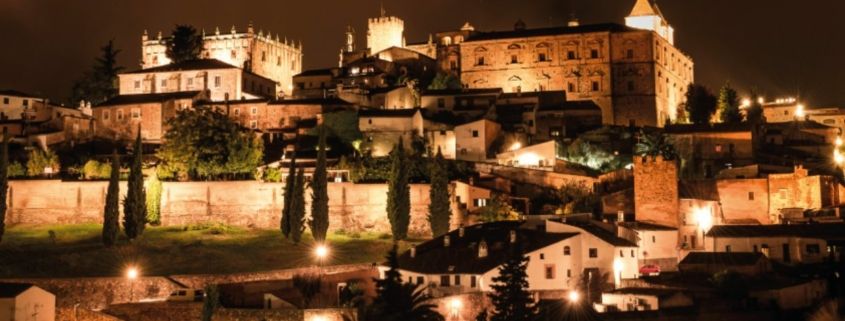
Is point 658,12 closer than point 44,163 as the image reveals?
No

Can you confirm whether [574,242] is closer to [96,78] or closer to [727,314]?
[727,314]

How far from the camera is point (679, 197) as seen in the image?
52.2 m

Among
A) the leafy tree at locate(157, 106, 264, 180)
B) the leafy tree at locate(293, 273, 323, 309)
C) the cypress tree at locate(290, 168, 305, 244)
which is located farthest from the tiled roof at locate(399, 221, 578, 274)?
the leafy tree at locate(157, 106, 264, 180)

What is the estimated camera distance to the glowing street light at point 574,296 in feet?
139

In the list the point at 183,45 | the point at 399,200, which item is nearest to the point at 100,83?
the point at 183,45

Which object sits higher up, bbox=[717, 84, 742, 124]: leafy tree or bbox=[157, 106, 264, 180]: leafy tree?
bbox=[717, 84, 742, 124]: leafy tree

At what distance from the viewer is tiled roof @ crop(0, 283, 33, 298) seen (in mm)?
40500

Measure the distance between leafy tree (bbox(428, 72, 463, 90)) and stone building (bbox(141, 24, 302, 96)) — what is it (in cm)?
1882

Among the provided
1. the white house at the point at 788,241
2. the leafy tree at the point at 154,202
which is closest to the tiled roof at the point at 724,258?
the white house at the point at 788,241

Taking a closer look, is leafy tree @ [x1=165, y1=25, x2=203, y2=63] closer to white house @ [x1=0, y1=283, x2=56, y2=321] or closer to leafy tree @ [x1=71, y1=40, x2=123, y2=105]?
leafy tree @ [x1=71, y1=40, x2=123, y2=105]

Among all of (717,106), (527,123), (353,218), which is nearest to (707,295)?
(353,218)

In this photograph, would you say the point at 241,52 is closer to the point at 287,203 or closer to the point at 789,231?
the point at 287,203

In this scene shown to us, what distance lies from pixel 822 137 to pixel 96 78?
6489 centimetres

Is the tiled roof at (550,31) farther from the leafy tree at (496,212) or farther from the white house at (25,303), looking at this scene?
the white house at (25,303)
